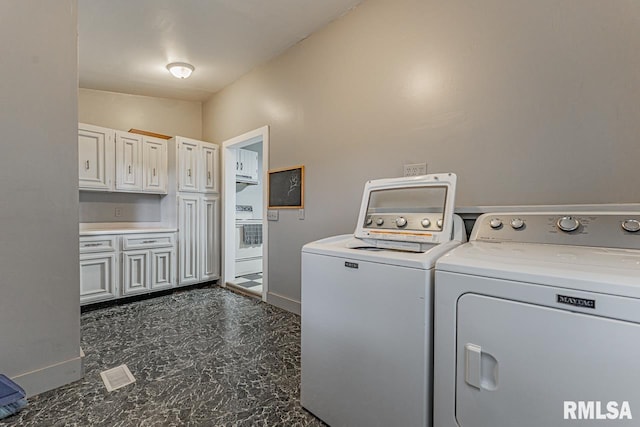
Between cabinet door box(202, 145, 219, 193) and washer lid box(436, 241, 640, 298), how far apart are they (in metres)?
3.40

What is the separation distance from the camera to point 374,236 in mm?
1470

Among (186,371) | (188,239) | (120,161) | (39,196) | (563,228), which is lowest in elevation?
(186,371)

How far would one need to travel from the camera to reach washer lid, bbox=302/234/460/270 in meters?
1.07

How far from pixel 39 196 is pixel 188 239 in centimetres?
208

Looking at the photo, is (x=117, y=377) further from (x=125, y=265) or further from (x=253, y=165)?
(x=253, y=165)

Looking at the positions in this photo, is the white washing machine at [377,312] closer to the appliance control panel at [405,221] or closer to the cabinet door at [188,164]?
the appliance control panel at [405,221]

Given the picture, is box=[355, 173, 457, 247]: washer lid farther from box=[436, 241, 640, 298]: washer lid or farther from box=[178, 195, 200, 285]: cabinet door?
box=[178, 195, 200, 285]: cabinet door

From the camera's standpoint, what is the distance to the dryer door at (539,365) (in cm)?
71

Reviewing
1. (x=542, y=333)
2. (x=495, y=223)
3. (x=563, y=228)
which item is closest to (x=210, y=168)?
(x=495, y=223)

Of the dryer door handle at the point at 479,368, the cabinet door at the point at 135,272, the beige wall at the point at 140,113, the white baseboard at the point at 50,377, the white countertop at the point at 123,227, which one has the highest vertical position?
the beige wall at the point at 140,113

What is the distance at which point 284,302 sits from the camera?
3002mm

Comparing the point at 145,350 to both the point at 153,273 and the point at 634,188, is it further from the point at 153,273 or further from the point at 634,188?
the point at 634,188

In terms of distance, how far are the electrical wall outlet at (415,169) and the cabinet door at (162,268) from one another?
2.91 meters

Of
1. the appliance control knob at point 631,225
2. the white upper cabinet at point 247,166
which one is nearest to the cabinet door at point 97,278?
the white upper cabinet at point 247,166
